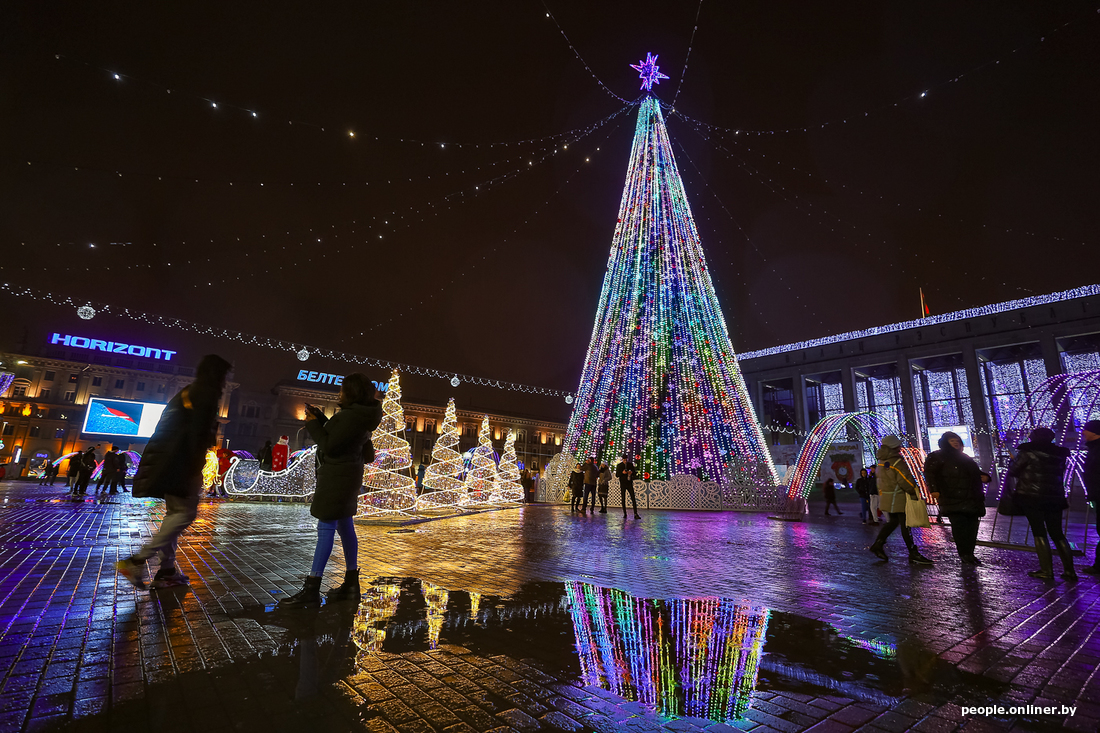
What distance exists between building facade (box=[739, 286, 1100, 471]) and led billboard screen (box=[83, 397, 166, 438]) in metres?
53.0

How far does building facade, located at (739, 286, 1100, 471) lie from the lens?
31109 mm

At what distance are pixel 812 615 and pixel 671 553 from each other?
9.84 feet

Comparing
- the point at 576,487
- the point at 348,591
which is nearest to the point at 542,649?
the point at 348,591

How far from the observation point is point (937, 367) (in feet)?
126

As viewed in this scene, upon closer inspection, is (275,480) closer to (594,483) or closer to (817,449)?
(594,483)

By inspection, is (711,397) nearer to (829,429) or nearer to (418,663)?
(829,429)

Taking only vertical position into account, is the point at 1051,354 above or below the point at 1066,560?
above

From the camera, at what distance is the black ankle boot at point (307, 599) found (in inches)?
134

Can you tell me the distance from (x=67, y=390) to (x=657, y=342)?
67.7m

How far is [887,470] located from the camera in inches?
265

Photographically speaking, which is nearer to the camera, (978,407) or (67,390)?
(978,407)

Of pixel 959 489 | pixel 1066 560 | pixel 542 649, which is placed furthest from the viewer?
pixel 959 489

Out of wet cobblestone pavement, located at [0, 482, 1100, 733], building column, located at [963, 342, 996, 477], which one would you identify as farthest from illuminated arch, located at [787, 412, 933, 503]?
building column, located at [963, 342, 996, 477]

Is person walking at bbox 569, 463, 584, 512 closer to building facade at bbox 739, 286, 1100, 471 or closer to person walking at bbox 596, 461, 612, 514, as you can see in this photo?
person walking at bbox 596, 461, 612, 514
